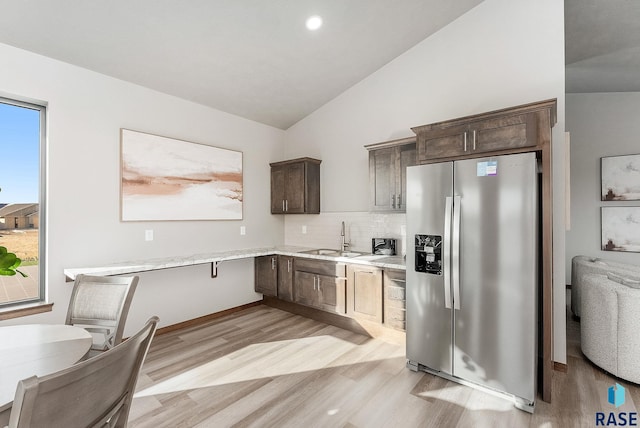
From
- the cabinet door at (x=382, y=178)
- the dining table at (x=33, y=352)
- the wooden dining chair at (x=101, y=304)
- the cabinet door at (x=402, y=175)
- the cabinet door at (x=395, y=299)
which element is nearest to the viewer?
the dining table at (x=33, y=352)

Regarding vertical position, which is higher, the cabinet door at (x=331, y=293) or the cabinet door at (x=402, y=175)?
the cabinet door at (x=402, y=175)

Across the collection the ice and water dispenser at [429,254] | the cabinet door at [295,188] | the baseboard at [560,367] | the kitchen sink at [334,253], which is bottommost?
the baseboard at [560,367]

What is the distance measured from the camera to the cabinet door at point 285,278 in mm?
4164

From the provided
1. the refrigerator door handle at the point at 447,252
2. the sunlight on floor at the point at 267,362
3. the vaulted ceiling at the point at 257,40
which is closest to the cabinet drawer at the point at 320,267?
the sunlight on floor at the point at 267,362

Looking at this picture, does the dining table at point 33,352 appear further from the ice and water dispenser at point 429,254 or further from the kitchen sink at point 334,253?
the kitchen sink at point 334,253

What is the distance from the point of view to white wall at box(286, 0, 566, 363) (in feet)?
9.18

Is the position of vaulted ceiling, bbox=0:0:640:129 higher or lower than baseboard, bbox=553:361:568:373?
higher

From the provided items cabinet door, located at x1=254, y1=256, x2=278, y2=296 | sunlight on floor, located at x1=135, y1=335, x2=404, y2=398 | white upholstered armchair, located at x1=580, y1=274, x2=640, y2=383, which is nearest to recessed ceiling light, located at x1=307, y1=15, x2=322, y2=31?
cabinet door, located at x1=254, y1=256, x2=278, y2=296

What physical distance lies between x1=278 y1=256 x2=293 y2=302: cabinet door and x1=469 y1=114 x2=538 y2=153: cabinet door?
266 centimetres

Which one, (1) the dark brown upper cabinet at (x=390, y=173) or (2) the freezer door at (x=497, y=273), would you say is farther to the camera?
(1) the dark brown upper cabinet at (x=390, y=173)

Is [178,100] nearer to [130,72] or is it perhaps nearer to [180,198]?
[130,72]

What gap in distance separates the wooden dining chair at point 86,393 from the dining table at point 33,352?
316 mm

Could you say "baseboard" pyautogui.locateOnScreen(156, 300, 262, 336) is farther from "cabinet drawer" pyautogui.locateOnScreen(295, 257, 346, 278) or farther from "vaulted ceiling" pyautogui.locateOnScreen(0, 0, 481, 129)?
"vaulted ceiling" pyautogui.locateOnScreen(0, 0, 481, 129)

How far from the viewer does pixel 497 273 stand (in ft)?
7.61
